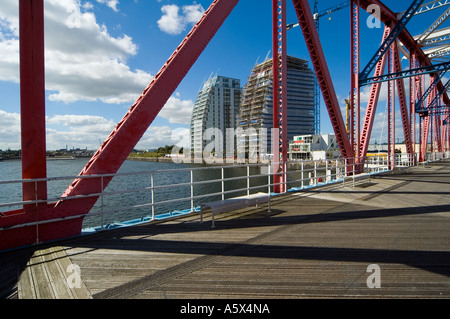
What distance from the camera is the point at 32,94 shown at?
4062 mm

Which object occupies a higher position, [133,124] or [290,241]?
[133,124]

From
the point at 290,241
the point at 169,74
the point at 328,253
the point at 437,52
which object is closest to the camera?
the point at 328,253

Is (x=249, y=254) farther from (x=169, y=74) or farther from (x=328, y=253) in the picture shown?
(x=169, y=74)

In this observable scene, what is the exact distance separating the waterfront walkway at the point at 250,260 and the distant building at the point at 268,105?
88226 mm

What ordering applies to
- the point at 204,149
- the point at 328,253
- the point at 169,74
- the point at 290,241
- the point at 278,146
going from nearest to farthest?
1. the point at 328,253
2. the point at 290,241
3. the point at 169,74
4. the point at 278,146
5. the point at 204,149

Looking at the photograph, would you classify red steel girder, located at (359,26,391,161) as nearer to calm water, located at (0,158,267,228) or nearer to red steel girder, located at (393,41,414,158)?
red steel girder, located at (393,41,414,158)

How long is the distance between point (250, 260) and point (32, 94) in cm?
439

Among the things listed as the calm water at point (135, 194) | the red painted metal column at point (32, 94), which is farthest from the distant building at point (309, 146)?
the red painted metal column at point (32, 94)

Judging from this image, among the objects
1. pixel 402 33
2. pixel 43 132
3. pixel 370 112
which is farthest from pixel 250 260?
pixel 402 33

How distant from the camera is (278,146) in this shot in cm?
852
